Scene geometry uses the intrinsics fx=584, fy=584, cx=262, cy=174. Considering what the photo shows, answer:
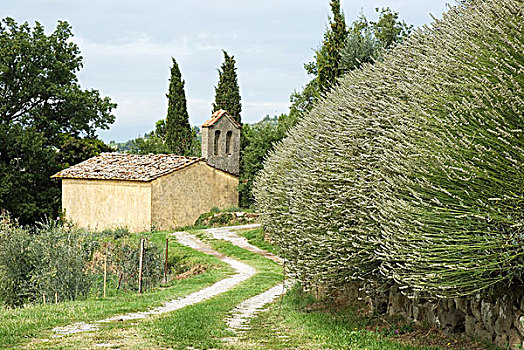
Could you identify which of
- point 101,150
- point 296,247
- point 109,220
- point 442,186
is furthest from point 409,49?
point 101,150

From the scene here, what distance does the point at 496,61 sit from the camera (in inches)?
241

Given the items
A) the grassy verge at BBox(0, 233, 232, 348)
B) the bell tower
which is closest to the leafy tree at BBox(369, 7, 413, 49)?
the bell tower

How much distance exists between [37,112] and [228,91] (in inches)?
559

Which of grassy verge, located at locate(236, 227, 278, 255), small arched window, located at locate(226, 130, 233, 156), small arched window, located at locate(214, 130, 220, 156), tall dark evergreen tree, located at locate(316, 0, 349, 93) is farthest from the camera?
small arched window, located at locate(226, 130, 233, 156)

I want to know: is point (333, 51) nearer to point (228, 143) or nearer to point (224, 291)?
point (224, 291)

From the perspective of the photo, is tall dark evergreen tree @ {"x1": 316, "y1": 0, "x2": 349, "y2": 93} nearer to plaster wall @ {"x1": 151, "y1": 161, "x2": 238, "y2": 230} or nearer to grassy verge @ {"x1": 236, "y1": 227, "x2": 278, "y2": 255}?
grassy verge @ {"x1": 236, "y1": 227, "x2": 278, "y2": 255}

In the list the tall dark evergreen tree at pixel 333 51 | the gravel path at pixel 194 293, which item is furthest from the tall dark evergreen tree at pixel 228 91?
the tall dark evergreen tree at pixel 333 51

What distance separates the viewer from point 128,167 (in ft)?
117

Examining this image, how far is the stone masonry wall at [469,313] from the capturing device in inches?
269

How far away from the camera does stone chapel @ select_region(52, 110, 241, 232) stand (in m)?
33.6

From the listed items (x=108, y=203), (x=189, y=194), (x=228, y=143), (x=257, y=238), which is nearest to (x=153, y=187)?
(x=189, y=194)

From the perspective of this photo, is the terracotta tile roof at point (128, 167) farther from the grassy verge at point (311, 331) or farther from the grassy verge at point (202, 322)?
the grassy verge at point (311, 331)

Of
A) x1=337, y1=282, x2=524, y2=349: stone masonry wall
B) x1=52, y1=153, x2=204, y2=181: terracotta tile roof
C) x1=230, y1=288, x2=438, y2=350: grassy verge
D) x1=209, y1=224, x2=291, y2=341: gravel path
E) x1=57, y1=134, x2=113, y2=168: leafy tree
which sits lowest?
x1=209, y1=224, x2=291, y2=341: gravel path

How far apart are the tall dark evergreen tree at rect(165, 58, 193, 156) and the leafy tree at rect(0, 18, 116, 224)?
603 centimetres
